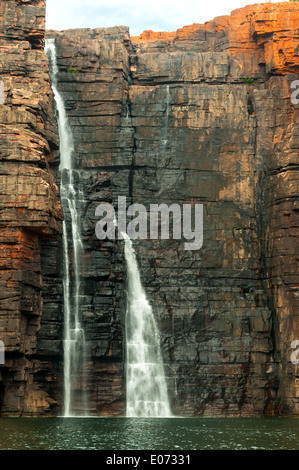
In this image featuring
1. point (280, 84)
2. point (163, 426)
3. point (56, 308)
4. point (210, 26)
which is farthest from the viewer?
point (210, 26)

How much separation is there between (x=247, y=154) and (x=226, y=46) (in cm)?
936

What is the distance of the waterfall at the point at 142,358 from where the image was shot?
54750mm

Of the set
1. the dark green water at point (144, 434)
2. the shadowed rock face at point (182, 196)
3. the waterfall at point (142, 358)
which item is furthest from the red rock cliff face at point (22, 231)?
the waterfall at point (142, 358)

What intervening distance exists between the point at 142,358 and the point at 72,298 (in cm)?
625

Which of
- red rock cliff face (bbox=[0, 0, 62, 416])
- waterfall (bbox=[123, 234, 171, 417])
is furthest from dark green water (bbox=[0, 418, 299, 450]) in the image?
waterfall (bbox=[123, 234, 171, 417])

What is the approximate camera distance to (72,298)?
5528cm

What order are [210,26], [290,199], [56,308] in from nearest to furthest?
1. [56,308]
2. [290,199]
3. [210,26]

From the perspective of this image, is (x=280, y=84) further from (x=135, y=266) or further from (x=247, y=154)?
(x=135, y=266)

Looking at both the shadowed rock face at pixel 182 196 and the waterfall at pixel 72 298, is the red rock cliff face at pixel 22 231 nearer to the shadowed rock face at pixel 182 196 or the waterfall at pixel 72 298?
the shadowed rock face at pixel 182 196

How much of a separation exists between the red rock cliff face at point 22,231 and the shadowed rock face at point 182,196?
125 millimetres

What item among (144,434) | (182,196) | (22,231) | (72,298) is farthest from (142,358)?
(144,434)

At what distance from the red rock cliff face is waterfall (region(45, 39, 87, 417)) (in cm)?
220
